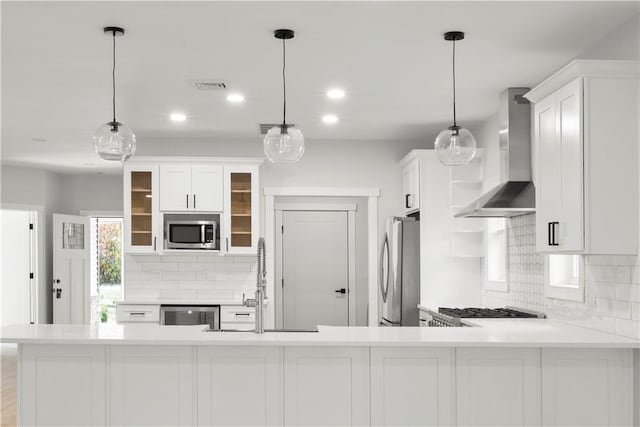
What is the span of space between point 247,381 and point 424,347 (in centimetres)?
91

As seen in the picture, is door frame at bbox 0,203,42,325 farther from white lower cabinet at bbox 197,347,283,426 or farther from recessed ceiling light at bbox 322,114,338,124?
white lower cabinet at bbox 197,347,283,426

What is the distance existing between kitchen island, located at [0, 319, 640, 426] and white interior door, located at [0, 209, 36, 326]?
6.93 meters

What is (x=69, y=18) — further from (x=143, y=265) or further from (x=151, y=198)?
(x=143, y=265)

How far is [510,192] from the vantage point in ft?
16.7

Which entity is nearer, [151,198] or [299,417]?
[299,417]

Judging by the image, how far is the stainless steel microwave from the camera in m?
7.00

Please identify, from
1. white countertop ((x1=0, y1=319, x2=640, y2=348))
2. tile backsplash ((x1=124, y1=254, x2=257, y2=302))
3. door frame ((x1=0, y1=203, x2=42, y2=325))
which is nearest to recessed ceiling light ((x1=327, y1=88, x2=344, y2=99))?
white countertop ((x1=0, y1=319, x2=640, y2=348))

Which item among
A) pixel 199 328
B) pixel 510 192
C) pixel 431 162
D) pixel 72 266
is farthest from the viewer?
pixel 72 266

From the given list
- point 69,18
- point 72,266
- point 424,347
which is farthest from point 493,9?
point 72,266

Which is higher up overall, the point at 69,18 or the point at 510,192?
the point at 69,18

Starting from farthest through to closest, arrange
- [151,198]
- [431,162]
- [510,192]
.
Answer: [151,198] < [431,162] < [510,192]

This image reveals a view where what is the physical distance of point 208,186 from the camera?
7.04 m

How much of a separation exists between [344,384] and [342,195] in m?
4.03

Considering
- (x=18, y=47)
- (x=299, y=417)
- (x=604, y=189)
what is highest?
(x=18, y=47)
